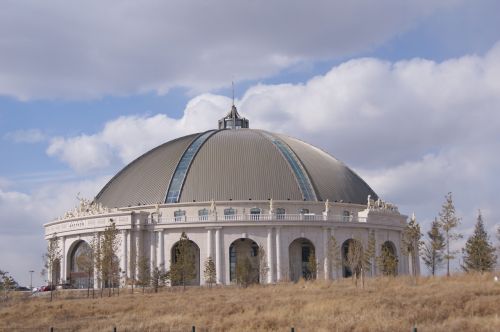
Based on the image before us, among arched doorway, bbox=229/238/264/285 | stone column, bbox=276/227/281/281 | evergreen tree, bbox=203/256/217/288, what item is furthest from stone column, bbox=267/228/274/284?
evergreen tree, bbox=203/256/217/288

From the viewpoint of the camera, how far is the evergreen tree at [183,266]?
231 feet

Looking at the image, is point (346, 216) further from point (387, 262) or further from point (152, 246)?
point (152, 246)

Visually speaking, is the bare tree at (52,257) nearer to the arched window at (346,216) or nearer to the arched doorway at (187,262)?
the arched doorway at (187,262)

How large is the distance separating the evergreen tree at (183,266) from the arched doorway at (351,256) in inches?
611

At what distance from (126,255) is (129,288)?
643 centimetres

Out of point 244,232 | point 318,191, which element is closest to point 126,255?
point 244,232

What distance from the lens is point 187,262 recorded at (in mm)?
71000

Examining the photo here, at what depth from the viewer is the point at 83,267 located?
79.4 metres

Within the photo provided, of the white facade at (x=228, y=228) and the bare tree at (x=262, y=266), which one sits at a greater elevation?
the white facade at (x=228, y=228)

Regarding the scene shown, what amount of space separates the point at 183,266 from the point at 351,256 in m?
16.0

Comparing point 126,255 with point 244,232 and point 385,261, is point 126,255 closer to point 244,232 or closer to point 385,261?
point 244,232

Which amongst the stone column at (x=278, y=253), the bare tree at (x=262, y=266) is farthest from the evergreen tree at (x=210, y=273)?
the stone column at (x=278, y=253)

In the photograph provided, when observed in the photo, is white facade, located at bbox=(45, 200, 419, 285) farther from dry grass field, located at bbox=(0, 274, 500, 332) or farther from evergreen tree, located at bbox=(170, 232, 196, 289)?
dry grass field, located at bbox=(0, 274, 500, 332)

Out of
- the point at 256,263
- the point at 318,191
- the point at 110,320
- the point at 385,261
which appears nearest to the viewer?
the point at 110,320
